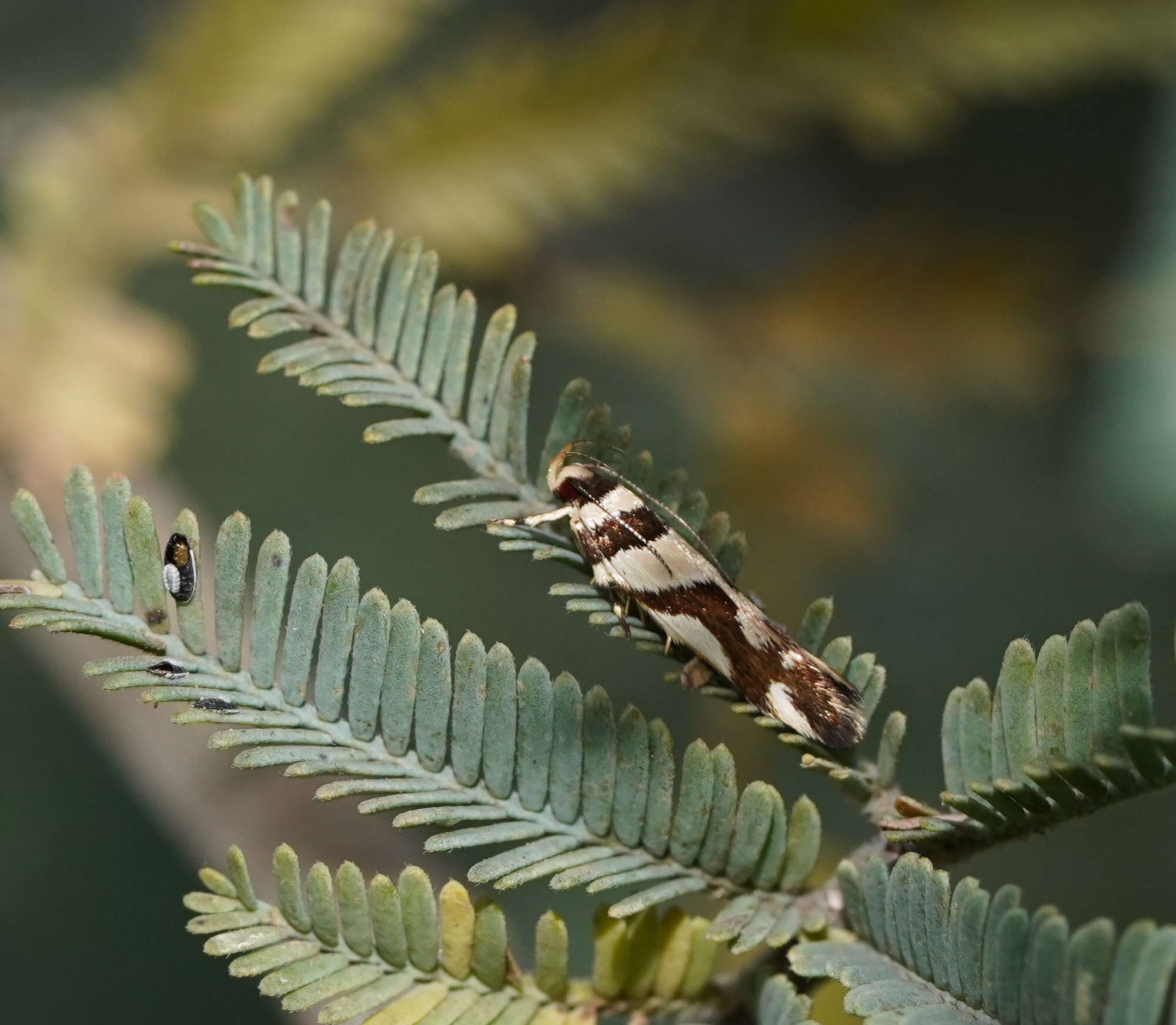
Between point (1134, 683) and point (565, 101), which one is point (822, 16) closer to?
point (565, 101)

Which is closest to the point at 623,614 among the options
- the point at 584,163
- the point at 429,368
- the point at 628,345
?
the point at 429,368

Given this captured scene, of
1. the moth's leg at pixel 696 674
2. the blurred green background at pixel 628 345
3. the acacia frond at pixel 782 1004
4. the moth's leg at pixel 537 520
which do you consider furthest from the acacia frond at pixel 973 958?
the blurred green background at pixel 628 345

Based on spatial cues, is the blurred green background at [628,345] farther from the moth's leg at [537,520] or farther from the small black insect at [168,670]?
the small black insect at [168,670]

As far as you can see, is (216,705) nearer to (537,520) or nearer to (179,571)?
(179,571)

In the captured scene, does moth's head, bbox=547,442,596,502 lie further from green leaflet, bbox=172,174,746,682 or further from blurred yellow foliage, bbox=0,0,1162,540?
blurred yellow foliage, bbox=0,0,1162,540

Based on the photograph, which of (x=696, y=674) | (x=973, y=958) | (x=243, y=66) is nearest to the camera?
(x=973, y=958)

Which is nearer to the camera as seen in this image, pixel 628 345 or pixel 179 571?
pixel 179 571

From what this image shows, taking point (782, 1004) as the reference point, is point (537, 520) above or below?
above

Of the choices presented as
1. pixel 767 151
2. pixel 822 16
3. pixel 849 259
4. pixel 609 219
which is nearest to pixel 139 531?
pixel 822 16
